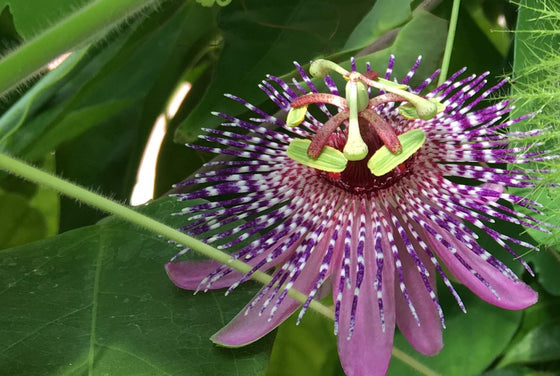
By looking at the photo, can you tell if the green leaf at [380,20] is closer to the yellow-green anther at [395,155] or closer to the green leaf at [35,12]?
the yellow-green anther at [395,155]

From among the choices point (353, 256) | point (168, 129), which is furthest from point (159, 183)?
point (353, 256)

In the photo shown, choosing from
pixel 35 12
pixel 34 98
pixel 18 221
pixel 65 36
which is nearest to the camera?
pixel 65 36

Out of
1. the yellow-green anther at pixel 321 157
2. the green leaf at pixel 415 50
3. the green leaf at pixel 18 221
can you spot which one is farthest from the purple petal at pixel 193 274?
the green leaf at pixel 18 221

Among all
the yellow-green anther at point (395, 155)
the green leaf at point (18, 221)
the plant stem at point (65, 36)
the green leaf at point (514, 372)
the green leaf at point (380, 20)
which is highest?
the plant stem at point (65, 36)

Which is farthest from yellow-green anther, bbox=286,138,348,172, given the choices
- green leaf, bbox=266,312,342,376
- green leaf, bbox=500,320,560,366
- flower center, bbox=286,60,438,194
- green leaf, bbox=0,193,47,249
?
green leaf, bbox=0,193,47,249

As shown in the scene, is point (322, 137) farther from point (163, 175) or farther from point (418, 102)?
point (163, 175)

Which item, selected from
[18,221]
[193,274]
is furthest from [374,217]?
[18,221]
